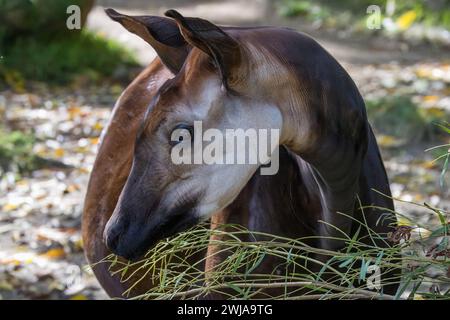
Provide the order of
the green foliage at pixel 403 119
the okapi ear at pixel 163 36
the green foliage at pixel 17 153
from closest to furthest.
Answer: the okapi ear at pixel 163 36 < the green foliage at pixel 17 153 < the green foliage at pixel 403 119

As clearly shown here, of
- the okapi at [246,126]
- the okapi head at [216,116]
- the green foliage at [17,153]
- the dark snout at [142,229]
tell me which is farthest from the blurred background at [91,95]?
the dark snout at [142,229]

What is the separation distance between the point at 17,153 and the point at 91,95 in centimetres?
175

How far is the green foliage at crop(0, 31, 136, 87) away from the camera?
8156 mm

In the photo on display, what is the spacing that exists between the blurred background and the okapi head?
44.5 inches

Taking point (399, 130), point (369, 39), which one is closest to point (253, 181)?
point (399, 130)

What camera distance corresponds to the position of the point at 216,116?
217 cm

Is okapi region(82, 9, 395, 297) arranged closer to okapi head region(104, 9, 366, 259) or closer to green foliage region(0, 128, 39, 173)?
okapi head region(104, 9, 366, 259)

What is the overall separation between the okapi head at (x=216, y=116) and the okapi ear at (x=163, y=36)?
176 millimetres

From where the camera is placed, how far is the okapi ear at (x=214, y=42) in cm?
204

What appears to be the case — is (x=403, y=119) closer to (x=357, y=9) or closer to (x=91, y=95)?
(x=91, y=95)

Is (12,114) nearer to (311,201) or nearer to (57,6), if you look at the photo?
(57,6)

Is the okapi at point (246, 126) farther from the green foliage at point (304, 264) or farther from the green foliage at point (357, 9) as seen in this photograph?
the green foliage at point (357, 9)

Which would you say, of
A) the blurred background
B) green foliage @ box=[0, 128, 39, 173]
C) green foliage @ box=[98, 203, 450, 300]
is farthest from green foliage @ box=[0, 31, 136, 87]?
green foliage @ box=[98, 203, 450, 300]

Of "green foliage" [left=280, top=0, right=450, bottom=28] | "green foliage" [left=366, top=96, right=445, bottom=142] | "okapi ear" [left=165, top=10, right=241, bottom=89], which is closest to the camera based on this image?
"okapi ear" [left=165, top=10, right=241, bottom=89]
